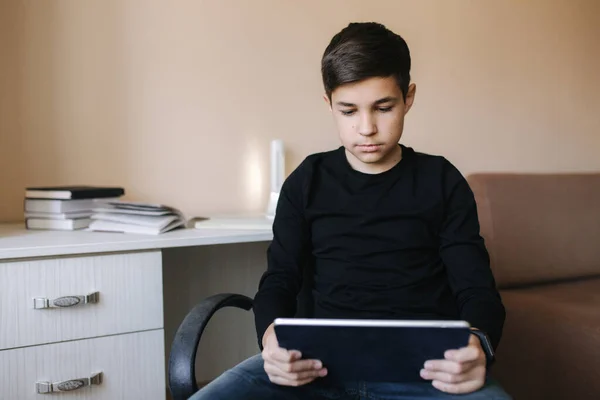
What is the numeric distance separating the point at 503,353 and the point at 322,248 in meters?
0.78

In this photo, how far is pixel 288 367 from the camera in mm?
964

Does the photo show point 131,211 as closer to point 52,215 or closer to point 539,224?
point 52,215

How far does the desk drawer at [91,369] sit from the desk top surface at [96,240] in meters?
0.21

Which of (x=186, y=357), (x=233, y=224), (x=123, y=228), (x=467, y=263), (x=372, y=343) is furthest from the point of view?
(x=233, y=224)

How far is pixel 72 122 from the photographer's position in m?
1.71

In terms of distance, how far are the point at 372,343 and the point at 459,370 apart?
164 mm

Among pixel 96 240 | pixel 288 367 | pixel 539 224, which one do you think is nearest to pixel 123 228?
pixel 96 240

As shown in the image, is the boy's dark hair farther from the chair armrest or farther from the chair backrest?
Result: the chair backrest

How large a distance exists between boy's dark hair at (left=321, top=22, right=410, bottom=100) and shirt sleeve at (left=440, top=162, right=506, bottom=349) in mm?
264

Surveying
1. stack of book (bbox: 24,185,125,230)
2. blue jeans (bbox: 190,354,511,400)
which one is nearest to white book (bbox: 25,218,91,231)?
stack of book (bbox: 24,185,125,230)

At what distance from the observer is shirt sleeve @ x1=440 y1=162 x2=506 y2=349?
1.10 meters

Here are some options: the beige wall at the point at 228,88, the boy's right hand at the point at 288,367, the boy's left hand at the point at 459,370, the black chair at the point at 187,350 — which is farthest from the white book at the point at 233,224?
the boy's left hand at the point at 459,370

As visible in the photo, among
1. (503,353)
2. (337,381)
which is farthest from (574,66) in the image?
(337,381)

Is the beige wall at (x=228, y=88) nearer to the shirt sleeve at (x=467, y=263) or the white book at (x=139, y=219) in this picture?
the white book at (x=139, y=219)
